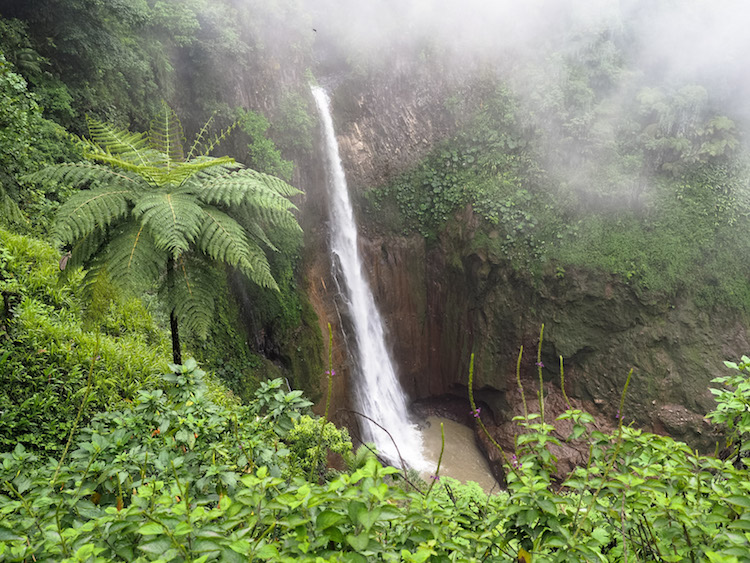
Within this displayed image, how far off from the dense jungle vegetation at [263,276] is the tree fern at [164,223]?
0.09ft

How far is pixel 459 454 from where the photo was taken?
1103cm

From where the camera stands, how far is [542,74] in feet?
41.6

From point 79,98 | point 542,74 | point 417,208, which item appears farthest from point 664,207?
point 79,98

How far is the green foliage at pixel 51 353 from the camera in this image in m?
3.78

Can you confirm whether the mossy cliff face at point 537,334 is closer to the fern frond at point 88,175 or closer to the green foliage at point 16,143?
the green foliage at point 16,143

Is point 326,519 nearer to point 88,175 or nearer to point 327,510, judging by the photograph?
point 327,510

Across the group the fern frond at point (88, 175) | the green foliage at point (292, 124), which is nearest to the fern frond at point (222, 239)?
the fern frond at point (88, 175)

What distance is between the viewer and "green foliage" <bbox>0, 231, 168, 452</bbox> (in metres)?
3.78

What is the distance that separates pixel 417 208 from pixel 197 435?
10359mm

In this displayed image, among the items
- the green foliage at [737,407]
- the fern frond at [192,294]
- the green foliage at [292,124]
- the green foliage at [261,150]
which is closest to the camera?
the green foliage at [737,407]

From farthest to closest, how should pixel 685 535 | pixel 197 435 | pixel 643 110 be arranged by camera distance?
pixel 643 110, pixel 197 435, pixel 685 535

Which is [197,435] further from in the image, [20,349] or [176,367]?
[20,349]

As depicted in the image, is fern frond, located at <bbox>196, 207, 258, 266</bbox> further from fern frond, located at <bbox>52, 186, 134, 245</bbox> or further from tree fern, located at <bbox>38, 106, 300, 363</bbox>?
fern frond, located at <bbox>52, 186, 134, 245</bbox>

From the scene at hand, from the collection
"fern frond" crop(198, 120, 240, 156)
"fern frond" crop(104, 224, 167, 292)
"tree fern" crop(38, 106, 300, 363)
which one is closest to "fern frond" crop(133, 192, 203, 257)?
"tree fern" crop(38, 106, 300, 363)
